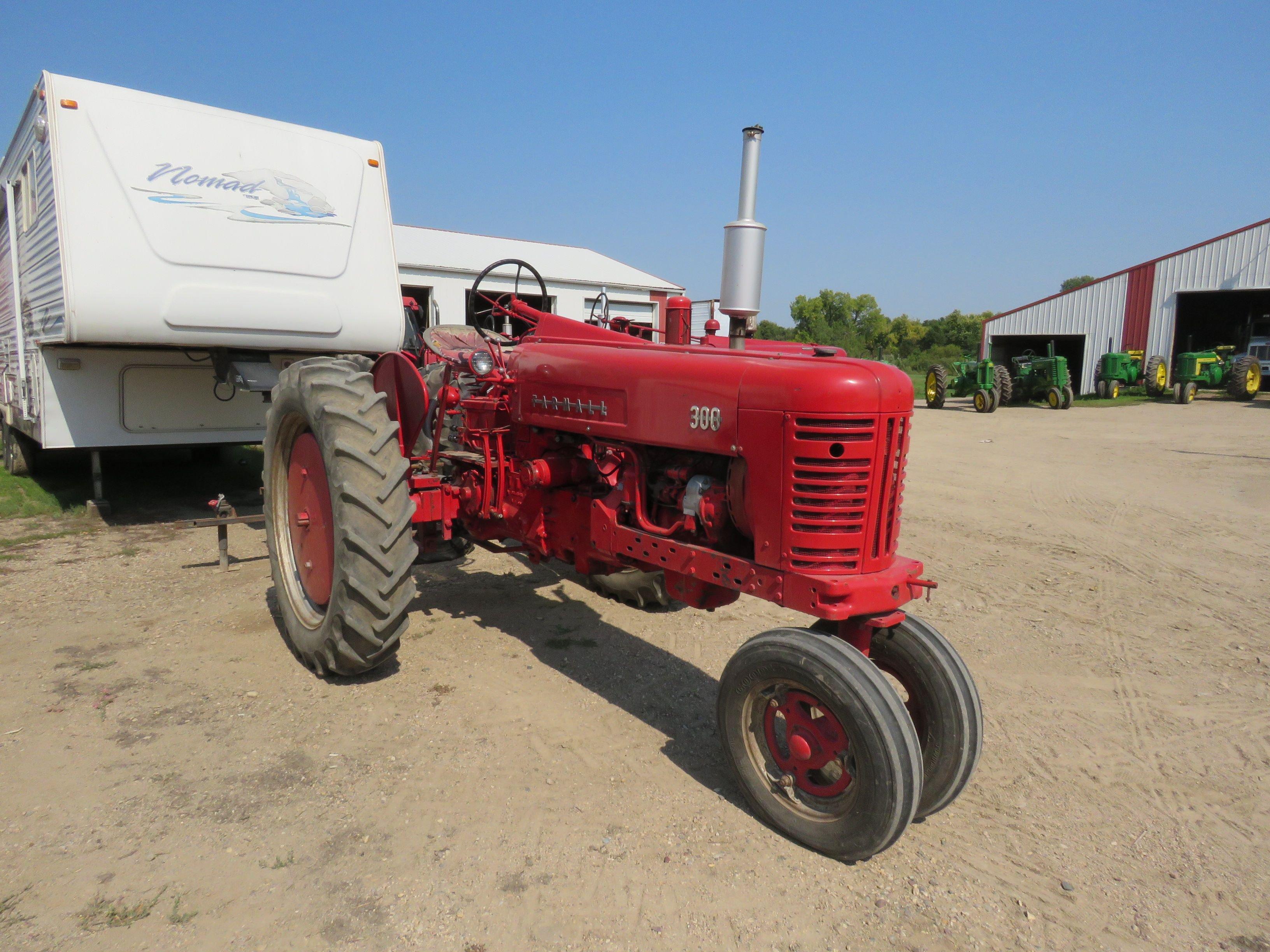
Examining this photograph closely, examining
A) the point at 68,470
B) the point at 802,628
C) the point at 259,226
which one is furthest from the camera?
the point at 68,470

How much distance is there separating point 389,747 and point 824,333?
50.4m

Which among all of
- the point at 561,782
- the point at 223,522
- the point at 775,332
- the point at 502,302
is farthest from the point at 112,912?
the point at 775,332

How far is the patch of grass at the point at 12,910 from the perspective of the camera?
216 centimetres

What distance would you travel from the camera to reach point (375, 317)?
22.2 feet

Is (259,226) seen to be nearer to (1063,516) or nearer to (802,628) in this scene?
(802,628)

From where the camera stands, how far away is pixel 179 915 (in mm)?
2213

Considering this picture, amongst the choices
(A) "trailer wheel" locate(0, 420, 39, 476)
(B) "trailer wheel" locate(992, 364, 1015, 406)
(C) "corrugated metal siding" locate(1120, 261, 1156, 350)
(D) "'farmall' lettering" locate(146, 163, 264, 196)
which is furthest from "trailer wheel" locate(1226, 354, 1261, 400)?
(A) "trailer wheel" locate(0, 420, 39, 476)

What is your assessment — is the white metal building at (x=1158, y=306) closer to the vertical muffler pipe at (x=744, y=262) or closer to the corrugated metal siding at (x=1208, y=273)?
the corrugated metal siding at (x=1208, y=273)

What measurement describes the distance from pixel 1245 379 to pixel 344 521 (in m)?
23.2

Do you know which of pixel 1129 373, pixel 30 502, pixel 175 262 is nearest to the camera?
pixel 175 262

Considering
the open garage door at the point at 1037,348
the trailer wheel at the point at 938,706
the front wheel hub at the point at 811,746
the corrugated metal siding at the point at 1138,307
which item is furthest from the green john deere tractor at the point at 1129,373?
the front wheel hub at the point at 811,746

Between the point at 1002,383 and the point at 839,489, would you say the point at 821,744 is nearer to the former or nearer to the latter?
the point at 839,489

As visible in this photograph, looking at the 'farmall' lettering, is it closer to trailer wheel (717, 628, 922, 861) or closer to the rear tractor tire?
the rear tractor tire

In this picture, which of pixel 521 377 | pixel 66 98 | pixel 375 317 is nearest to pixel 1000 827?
pixel 521 377
